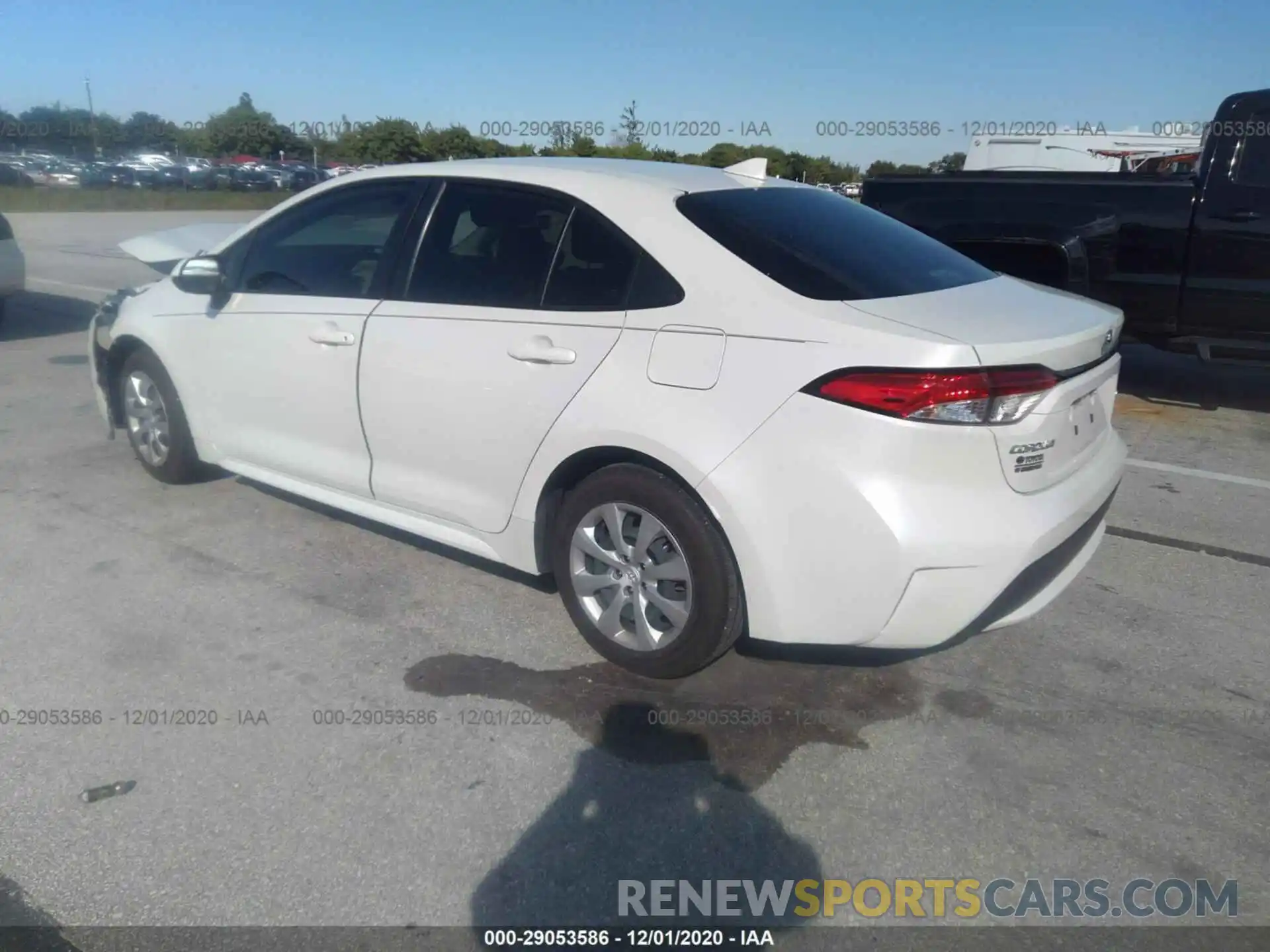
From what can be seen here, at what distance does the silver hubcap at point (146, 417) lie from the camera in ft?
17.1

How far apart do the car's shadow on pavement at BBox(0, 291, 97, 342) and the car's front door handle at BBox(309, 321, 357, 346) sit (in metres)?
6.04

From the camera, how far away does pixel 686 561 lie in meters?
3.25

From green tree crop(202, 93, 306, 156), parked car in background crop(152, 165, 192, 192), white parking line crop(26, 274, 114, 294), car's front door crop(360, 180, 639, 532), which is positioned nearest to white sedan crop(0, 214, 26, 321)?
white parking line crop(26, 274, 114, 294)

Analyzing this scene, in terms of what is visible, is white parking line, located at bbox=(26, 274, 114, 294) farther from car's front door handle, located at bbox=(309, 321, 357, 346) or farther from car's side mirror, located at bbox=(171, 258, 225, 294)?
car's front door handle, located at bbox=(309, 321, 357, 346)

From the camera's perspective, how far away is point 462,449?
3.78 metres

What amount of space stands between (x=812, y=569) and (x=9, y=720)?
254 cm

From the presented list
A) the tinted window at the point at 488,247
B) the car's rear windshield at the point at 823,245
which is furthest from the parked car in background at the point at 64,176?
the car's rear windshield at the point at 823,245

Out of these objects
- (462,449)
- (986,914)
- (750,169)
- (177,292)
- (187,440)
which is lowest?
(986,914)

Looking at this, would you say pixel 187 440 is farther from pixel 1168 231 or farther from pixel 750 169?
pixel 1168 231

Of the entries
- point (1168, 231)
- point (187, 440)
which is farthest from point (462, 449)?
point (1168, 231)

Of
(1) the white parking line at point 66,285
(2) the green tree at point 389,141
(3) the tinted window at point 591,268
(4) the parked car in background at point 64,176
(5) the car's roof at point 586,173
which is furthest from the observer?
(4) the parked car in background at point 64,176

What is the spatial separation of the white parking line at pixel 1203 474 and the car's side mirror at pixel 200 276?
4945 mm

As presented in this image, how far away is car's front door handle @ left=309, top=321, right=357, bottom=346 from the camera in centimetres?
409

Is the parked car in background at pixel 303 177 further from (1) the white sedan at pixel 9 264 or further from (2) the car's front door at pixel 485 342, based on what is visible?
Result: (2) the car's front door at pixel 485 342
